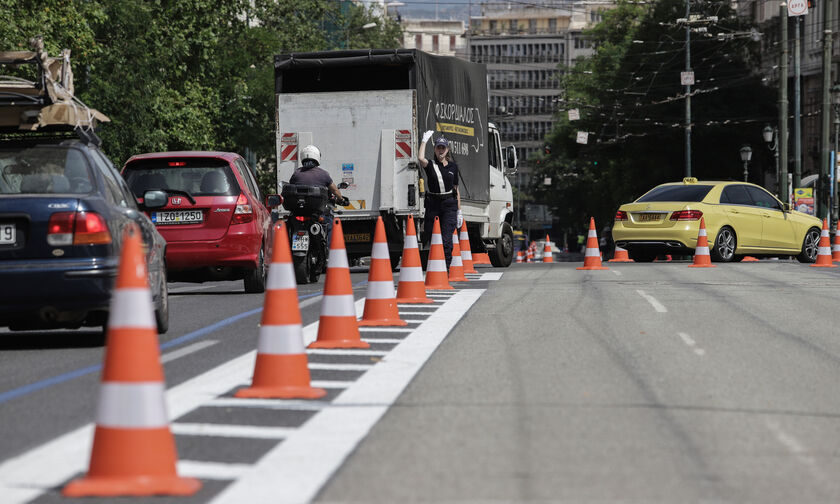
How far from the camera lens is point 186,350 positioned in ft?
33.7

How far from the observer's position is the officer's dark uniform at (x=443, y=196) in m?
18.6

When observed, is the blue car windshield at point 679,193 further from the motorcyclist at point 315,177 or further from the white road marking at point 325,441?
the white road marking at point 325,441

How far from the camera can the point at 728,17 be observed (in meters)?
65.8

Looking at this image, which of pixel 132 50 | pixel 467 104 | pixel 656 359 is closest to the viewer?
pixel 656 359

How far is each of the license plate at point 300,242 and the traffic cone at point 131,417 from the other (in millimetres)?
12920

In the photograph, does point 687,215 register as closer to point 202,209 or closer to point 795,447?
point 202,209

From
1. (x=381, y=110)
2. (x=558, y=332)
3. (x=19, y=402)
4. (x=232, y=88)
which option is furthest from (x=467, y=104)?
(x=232, y=88)

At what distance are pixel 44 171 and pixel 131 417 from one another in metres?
5.65

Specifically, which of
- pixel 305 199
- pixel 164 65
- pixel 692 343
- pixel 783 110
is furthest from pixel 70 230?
pixel 783 110

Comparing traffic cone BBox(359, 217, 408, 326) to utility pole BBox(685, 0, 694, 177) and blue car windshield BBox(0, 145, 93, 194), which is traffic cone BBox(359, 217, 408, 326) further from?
utility pole BBox(685, 0, 694, 177)

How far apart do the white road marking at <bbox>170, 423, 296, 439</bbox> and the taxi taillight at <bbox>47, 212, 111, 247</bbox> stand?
357 cm

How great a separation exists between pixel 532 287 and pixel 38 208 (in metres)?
8.33

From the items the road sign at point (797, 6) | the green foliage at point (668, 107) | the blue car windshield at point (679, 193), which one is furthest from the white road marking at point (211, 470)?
the green foliage at point (668, 107)

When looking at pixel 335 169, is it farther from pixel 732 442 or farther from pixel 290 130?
pixel 732 442
